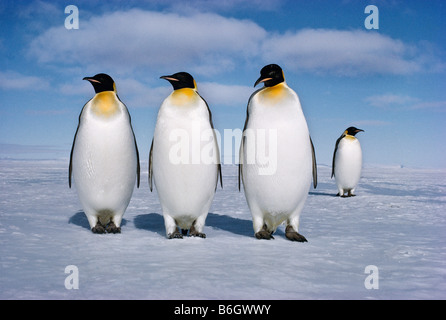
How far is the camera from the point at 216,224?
531 cm

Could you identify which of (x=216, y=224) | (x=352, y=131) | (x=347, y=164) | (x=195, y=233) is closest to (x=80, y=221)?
(x=216, y=224)

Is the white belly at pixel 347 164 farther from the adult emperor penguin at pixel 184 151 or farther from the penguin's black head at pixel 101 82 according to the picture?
the penguin's black head at pixel 101 82

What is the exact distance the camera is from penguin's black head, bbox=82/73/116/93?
14.7 ft

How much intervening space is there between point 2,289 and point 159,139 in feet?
6.57

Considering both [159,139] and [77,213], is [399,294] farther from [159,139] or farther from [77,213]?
[77,213]

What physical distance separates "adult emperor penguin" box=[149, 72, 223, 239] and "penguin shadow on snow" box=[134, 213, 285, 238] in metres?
0.62

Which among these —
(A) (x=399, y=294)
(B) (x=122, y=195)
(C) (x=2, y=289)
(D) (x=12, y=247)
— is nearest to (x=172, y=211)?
(B) (x=122, y=195)

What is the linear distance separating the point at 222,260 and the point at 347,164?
7.05 metres

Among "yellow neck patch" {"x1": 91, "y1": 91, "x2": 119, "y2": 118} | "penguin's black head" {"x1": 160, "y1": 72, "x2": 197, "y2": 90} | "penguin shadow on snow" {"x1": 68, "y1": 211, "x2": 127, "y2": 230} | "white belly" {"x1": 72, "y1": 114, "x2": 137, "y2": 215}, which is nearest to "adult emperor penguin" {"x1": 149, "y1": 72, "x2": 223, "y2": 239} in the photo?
"penguin's black head" {"x1": 160, "y1": 72, "x2": 197, "y2": 90}

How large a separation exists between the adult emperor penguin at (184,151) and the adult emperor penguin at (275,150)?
398mm

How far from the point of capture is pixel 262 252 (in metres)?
3.56

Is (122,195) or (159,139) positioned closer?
(159,139)

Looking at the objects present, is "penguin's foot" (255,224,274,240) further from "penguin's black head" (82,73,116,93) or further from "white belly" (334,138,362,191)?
"white belly" (334,138,362,191)

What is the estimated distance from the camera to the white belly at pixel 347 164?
963 centimetres
